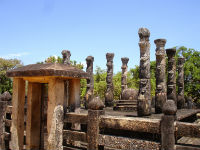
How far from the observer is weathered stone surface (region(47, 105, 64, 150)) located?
15.9 ft

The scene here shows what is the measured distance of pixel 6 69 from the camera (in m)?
31.2

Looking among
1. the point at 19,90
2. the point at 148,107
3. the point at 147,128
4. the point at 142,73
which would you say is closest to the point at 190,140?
the point at 148,107

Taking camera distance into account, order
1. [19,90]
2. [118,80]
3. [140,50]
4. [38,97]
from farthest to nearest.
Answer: [118,80], [140,50], [38,97], [19,90]

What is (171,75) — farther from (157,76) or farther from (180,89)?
(180,89)

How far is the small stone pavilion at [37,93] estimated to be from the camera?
4.88 metres

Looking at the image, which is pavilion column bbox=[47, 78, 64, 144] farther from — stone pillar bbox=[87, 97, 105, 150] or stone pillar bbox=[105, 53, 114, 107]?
stone pillar bbox=[105, 53, 114, 107]

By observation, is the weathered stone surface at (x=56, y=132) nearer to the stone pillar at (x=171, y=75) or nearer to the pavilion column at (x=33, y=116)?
the pavilion column at (x=33, y=116)

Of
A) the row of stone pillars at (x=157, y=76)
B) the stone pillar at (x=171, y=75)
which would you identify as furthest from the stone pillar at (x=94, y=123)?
the stone pillar at (x=171, y=75)

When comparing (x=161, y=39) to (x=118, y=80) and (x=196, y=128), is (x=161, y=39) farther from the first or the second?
(x=118, y=80)

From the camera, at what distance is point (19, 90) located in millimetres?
5727

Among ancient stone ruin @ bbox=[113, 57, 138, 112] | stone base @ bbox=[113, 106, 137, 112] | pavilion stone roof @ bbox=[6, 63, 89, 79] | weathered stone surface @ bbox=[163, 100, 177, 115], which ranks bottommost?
stone base @ bbox=[113, 106, 137, 112]

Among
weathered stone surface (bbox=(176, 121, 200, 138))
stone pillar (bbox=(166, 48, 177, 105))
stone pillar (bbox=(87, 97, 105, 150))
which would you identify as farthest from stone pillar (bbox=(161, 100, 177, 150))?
stone pillar (bbox=(166, 48, 177, 105))

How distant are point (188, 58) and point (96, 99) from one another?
2195cm

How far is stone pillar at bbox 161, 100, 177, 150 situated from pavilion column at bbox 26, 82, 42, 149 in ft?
11.7
